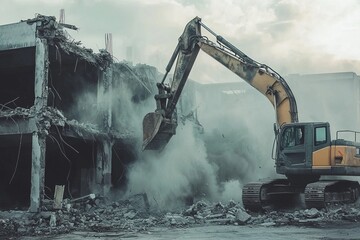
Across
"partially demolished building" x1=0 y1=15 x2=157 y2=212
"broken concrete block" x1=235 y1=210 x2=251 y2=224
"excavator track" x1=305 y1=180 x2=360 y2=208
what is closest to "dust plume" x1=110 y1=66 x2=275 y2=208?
"partially demolished building" x1=0 y1=15 x2=157 y2=212

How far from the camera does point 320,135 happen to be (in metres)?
14.6

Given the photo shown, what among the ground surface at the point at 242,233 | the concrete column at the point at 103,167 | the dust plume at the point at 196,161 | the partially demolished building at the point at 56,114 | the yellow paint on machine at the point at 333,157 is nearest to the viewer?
the ground surface at the point at 242,233

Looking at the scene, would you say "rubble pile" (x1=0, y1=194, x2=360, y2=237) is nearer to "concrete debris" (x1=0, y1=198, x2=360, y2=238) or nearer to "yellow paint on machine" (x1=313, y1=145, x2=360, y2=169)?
"concrete debris" (x1=0, y1=198, x2=360, y2=238)

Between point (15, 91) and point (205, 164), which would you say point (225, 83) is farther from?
point (15, 91)

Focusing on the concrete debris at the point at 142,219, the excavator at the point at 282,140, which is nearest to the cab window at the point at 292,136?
the excavator at the point at 282,140

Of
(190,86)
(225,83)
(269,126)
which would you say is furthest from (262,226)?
(225,83)

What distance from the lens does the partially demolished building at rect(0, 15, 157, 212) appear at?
15656mm

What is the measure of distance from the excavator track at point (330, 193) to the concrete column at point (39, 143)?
313 inches

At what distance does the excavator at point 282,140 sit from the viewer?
1438 cm

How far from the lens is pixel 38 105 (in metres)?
15.5

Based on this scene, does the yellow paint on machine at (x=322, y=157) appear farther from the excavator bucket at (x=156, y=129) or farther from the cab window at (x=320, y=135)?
the excavator bucket at (x=156, y=129)

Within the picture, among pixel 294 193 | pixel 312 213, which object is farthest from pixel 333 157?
pixel 294 193

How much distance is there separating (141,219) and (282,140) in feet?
15.8

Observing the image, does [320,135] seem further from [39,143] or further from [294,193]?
[39,143]
